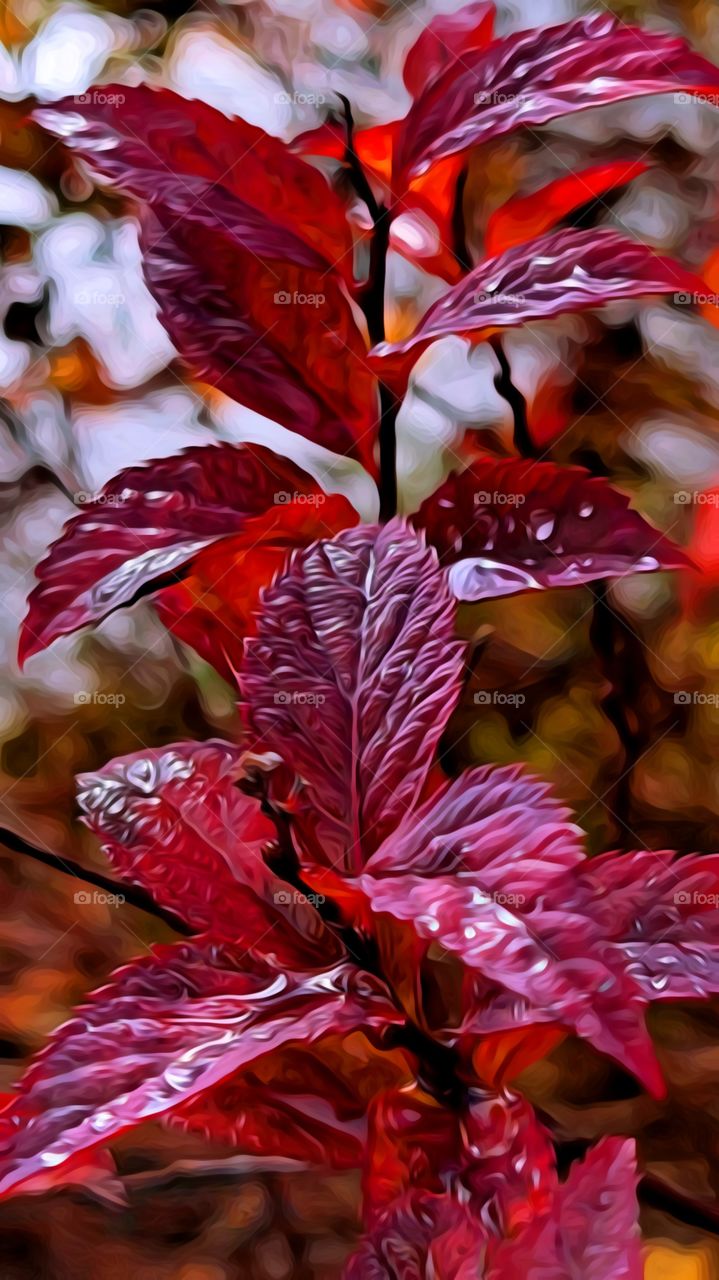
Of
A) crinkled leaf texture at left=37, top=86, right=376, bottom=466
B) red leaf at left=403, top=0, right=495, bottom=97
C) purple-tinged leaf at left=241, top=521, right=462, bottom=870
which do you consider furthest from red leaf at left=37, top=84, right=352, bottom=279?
purple-tinged leaf at left=241, top=521, right=462, bottom=870

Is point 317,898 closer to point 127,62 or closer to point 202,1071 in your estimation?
point 202,1071

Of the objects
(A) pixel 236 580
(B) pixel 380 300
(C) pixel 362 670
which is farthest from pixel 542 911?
(B) pixel 380 300

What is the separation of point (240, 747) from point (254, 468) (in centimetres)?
20

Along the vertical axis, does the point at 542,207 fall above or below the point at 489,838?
above

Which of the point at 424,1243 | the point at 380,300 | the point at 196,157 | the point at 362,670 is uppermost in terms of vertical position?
the point at 196,157

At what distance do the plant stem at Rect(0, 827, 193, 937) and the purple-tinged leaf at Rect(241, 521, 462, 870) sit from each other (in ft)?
0.61

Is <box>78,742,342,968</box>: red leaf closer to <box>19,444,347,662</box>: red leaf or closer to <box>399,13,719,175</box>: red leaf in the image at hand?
<box>19,444,347,662</box>: red leaf

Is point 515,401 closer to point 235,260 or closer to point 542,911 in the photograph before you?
point 235,260

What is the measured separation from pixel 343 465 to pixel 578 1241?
53 cm

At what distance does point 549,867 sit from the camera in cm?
59

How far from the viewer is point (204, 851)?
2.17ft

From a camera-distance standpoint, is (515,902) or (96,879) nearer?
(515,902)

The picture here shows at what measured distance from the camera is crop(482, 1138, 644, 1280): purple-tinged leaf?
2.00 feet

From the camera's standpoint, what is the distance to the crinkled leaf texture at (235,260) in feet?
2.22
